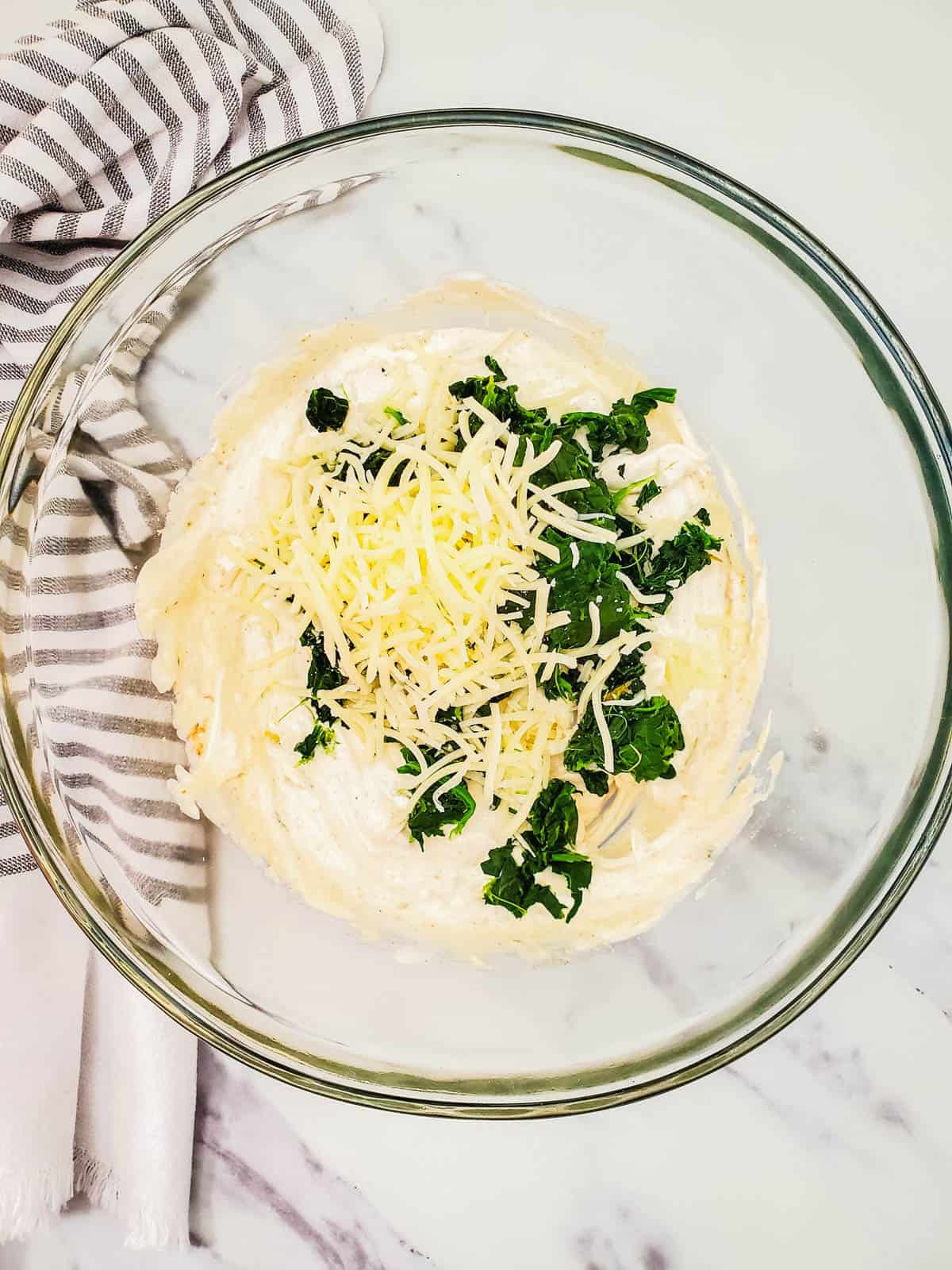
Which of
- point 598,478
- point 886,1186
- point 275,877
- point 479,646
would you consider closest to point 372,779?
point 275,877

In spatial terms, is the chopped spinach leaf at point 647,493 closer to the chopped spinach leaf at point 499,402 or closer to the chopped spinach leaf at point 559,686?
the chopped spinach leaf at point 499,402

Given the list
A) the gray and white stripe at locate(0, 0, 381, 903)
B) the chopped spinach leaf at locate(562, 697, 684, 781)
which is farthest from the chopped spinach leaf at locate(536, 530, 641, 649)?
the gray and white stripe at locate(0, 0, 381, 903)

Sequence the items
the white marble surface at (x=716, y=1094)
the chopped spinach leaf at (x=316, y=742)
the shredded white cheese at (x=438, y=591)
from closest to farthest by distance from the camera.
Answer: the shredded white cheese at (x=438, y=591) → the chopped spinach leaf at (x=316, y=742) → the white marble surface at (x=716, y=1094)

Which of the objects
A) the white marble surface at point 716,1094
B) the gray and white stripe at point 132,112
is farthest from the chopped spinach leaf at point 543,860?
the gray and white stripe at point 132,112

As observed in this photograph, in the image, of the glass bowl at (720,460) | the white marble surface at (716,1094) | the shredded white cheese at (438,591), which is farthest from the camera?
the white marble surface at (716,1094)

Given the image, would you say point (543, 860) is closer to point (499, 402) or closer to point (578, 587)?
point (578, 587)

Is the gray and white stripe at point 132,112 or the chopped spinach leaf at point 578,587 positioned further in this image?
the gray and white stripe at point 132,112

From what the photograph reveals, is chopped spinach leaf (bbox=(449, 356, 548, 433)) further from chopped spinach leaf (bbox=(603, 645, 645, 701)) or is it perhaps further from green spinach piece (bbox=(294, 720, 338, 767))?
green spinach piece (bbox=(294, 720, 338, 767))
